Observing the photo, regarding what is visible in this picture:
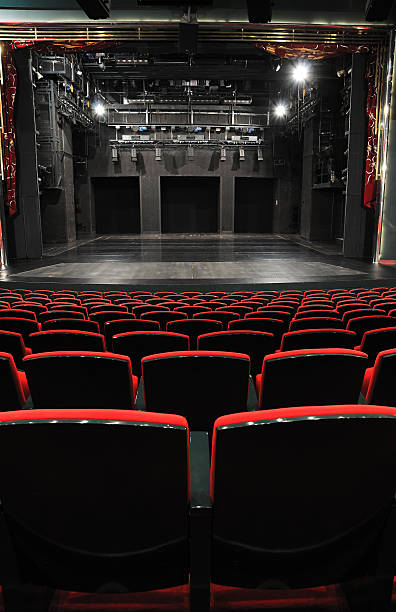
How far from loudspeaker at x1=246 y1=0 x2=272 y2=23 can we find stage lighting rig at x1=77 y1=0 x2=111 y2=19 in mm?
3390

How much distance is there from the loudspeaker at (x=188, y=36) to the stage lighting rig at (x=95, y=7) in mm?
1953

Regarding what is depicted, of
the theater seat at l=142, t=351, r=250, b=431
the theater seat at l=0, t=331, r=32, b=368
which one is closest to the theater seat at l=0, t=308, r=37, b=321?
the theater seat at l=0, t=331, r=32, b=368

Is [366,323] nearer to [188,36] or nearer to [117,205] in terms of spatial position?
[188,36]

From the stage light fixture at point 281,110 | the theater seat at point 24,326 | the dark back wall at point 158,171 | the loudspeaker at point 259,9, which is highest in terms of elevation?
the stage light fixture at point 281,110

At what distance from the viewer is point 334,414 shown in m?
1.16

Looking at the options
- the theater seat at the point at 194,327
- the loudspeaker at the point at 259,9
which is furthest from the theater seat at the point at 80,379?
the loudspeaker at the point at 259,9

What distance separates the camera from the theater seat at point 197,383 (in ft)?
6.69

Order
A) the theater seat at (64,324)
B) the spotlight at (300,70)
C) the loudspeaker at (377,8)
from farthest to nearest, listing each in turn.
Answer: the spotlight at (300,70)
the loudspeaker at (377,8)
the theater seat at (64,324)

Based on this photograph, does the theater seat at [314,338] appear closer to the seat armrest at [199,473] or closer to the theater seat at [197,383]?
the theater seat at [197,383]

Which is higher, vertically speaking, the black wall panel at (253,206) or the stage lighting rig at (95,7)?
the stage lighting rig at (95,7)

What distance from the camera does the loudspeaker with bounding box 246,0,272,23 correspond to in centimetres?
1023

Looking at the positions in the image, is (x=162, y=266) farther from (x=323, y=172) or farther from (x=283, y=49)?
(x=323, y=172)

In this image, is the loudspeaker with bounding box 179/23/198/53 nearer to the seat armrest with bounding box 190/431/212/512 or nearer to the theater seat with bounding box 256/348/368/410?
the theater seat with bounding box 256/348/368/410

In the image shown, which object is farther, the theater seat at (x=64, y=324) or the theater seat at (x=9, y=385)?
the theater seat at (x=64, y=324)
